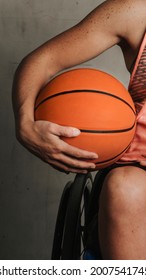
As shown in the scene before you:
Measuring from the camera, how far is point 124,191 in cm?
88

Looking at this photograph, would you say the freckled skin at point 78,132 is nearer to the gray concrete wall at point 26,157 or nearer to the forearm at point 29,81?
the forearm at point 29,81

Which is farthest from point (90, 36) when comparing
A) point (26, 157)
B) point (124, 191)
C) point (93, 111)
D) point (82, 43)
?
point (26, 157)

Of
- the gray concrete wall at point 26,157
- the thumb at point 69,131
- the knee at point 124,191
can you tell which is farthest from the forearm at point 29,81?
the gray concrete wall at point 26,157

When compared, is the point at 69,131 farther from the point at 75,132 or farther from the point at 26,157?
the point at 26,157

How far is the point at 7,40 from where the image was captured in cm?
178

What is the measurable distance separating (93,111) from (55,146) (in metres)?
0.11

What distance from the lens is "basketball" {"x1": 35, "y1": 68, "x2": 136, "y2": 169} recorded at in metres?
0.89

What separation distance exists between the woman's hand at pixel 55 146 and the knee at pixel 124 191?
0.20 feet

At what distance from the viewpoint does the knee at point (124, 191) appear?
88 centimetres

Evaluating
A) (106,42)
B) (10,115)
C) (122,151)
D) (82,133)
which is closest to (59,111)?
(82,133)

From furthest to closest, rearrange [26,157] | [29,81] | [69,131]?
[26,157] < [29,81] < [69,131]

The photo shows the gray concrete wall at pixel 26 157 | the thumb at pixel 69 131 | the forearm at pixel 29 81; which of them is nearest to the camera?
the thumb at pixel 69 131

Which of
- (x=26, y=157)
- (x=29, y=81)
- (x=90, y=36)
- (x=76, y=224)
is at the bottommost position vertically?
(x=26, y=157)

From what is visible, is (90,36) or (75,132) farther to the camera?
(90,36)
